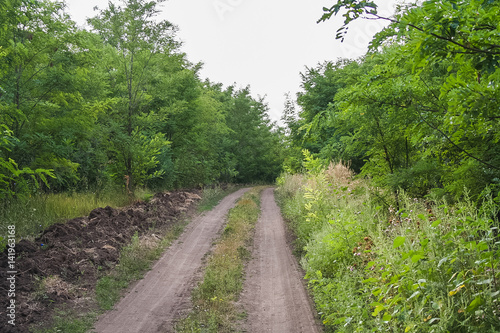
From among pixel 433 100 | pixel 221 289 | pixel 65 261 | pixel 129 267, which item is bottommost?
pixel 221 289

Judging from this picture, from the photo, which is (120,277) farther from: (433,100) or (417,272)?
(433,100)

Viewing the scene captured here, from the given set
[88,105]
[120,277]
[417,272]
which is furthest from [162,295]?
[88,105]

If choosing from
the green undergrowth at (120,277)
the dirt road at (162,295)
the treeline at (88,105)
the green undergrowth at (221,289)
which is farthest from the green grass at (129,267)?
the treeline at (88,105)

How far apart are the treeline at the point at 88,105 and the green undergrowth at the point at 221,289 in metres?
3.95

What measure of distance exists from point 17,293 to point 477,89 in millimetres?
7536

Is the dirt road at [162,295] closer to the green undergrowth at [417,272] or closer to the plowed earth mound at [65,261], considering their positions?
the plowed earth mound at [65,261]

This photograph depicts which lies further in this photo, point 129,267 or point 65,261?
point 129,267

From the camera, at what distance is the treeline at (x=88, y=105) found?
10594mm

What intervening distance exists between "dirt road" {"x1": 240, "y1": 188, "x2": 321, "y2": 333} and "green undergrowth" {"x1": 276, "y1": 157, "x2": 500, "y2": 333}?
0.44 meters

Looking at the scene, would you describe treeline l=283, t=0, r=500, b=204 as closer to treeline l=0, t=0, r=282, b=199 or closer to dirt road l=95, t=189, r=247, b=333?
dirt road l=95, t=189, r=247, b=333

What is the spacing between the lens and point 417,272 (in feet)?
12.3

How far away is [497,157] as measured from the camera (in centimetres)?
441

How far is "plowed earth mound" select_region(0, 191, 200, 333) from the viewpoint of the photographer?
5.90 metres

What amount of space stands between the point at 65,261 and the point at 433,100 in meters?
8.31
